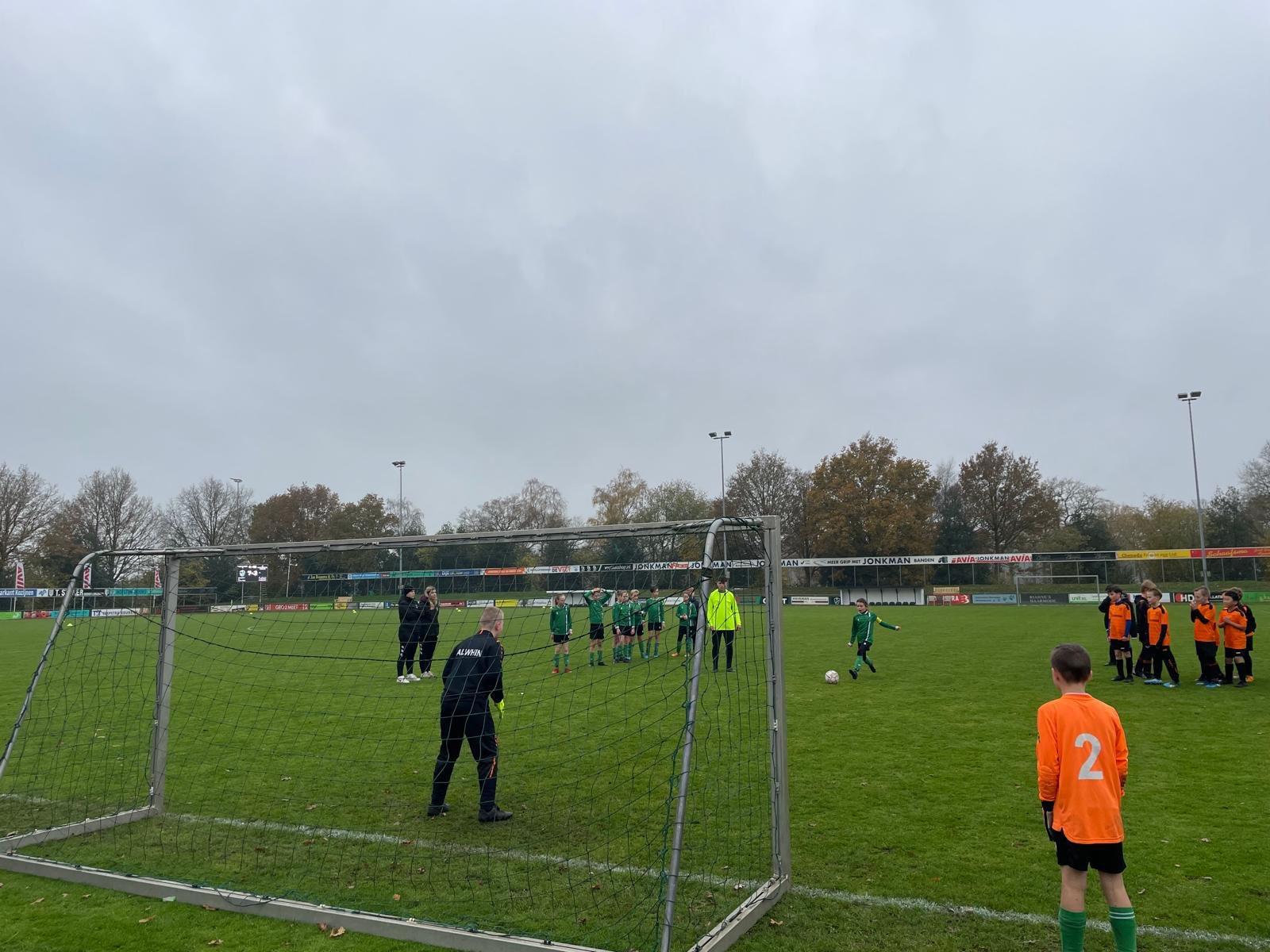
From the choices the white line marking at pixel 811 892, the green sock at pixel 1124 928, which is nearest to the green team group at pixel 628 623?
the white line marking at pixel 811 892

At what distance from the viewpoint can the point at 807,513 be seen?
63.6 metres

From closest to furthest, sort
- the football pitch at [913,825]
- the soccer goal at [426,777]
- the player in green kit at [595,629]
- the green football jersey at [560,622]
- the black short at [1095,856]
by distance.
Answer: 1. the black short at [1095,856]
2. the football pitch at [913,825]
3. the soccer goal at [426,777]
4. the green football jersey at [560,622]
5. the player in green kit at [595,629]

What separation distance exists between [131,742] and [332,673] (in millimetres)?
6201

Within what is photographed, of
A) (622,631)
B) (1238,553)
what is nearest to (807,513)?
(1238,553)

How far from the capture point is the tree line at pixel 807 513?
55.2m

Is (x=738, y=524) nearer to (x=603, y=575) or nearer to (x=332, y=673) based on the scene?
(x=603, y=575)

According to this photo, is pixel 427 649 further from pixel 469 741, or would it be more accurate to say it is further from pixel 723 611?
pixel 469 741

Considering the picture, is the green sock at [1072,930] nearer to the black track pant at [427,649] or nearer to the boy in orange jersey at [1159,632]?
the boy in orange jersey at [1159,632]

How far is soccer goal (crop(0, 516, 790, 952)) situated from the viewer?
4.75 metres

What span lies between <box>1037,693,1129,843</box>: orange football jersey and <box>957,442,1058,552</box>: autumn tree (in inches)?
2608

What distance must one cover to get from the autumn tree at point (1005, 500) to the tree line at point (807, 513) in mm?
90

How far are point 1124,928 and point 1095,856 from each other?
33 centimetres

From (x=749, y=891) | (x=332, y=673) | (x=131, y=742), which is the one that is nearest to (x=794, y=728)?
(x=749, y=891)

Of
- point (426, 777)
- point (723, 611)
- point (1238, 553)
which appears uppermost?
point (1238, 553)
